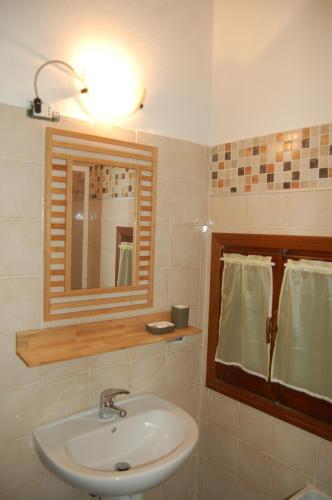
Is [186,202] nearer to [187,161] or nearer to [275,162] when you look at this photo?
[187,161]

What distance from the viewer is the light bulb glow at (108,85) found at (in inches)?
58.6

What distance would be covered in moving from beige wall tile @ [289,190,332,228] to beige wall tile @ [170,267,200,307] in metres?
0.60

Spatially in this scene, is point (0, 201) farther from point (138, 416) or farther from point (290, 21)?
point (290, 21)

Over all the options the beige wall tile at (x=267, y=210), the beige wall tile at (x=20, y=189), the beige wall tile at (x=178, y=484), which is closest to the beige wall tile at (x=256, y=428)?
the beige wall tile at (x=178, y=484)

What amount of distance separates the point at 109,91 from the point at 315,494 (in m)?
1.88

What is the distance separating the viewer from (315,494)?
1505 millimetres

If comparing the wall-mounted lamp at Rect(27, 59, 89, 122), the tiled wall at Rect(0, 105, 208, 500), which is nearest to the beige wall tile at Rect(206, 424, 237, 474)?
the tiled wall at Rect(0, 105, 208, 500)

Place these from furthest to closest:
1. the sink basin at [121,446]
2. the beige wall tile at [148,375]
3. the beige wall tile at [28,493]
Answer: the beige wall tile at [148,375], the beige wall tile at [28,493], the sink basin at [121,446]

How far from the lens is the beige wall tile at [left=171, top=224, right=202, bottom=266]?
6.18 feet

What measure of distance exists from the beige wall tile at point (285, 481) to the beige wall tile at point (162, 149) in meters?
1.48

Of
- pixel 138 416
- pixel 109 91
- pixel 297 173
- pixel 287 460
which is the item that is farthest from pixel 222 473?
pixel 109 91

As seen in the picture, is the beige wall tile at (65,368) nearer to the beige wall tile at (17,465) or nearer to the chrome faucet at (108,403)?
the chrome faucet at (108,403)

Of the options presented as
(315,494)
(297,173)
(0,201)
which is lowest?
(315,494)

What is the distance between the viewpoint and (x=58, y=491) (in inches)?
60.2
